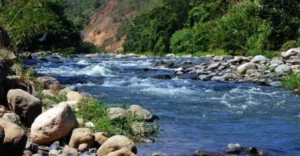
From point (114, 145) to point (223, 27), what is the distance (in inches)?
1198

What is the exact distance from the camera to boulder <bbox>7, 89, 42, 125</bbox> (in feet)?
23.4

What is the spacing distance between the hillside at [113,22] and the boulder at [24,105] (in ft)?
329

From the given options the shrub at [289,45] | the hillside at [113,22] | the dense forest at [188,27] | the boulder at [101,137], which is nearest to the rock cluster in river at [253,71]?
the dense forest at [188,27]

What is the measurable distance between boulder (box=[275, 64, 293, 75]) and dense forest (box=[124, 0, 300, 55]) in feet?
24.7

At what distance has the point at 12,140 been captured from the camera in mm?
5102

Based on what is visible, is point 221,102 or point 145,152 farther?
point 221,102

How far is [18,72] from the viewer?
8.92 m

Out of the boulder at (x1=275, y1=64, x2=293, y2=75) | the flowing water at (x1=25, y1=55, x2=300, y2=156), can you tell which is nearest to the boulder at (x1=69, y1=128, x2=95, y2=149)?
the flowing water at (x1=25, y1=55, x2=300, y2=156)

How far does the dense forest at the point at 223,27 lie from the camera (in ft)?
89.7

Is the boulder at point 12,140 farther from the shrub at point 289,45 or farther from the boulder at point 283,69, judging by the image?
the shrub at point 289,45

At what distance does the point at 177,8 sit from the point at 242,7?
1154 inches

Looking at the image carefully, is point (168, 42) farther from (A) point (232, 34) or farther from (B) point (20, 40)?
(B) point (20, 40)

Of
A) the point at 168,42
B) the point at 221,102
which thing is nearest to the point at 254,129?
the point at 221,102

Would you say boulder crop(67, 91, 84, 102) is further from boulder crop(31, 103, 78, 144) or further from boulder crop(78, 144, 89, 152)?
boulder crop(78, 144, 89, 152)
